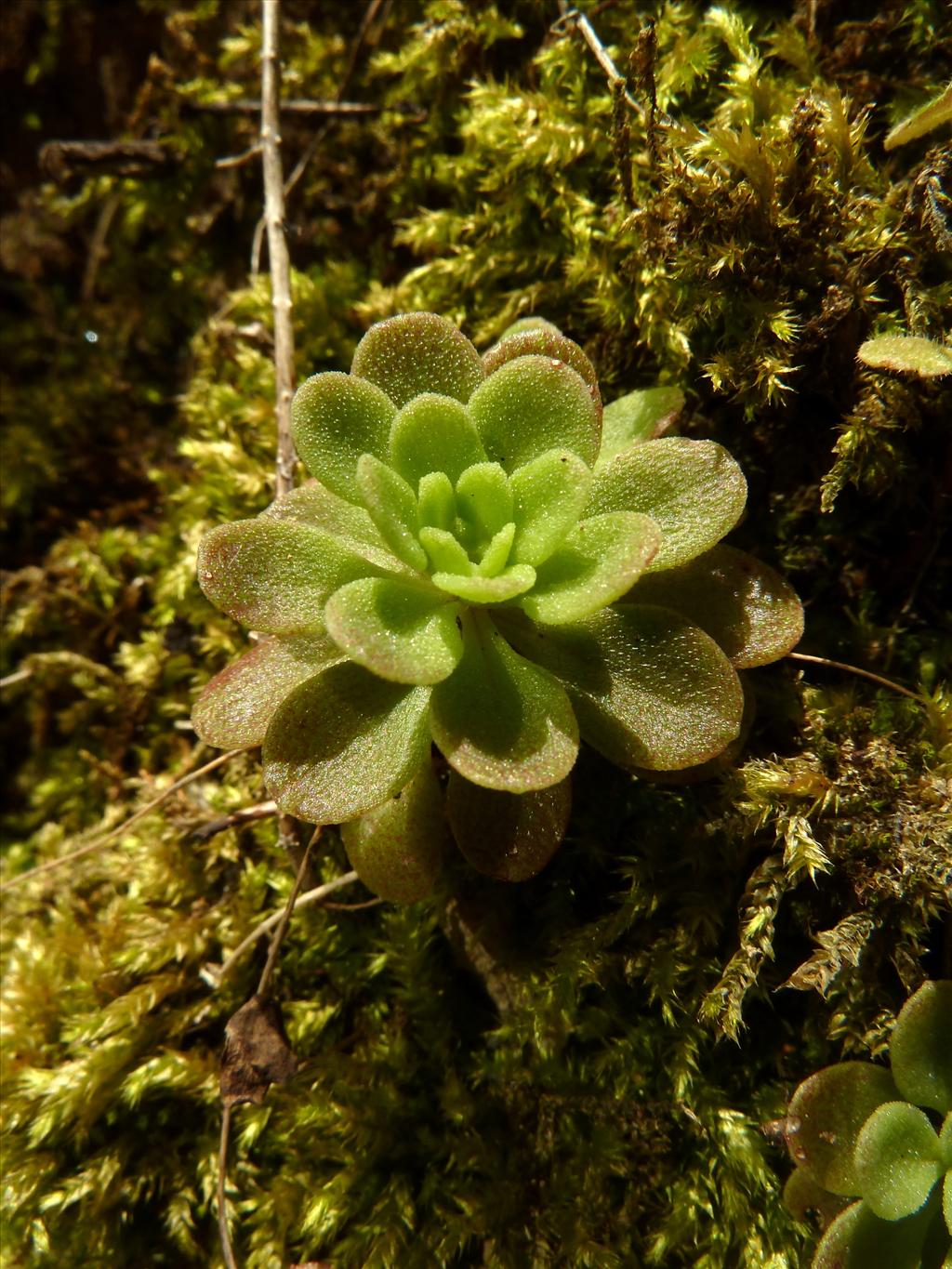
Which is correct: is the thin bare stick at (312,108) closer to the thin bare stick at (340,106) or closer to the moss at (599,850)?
the thin bare stick at (340,106)

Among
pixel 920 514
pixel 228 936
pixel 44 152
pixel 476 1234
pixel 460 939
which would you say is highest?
pixel 44 152

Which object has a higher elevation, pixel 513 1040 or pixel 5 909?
pixel 513 1040

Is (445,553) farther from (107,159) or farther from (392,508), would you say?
(107,159)

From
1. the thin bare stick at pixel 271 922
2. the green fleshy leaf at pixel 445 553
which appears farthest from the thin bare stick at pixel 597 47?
the thin bare stick at pixel 271 922

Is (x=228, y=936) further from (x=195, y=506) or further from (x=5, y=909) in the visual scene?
(x=195, y=506)

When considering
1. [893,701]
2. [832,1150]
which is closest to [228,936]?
[832,1150]

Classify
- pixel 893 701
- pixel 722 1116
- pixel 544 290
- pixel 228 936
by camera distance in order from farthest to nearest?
pixel 544 290 < pixel 228 936 < pixel 893 701 < pixel 722 1116

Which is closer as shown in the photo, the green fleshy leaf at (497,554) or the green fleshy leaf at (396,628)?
the green fleshy leaf at (396,628)
